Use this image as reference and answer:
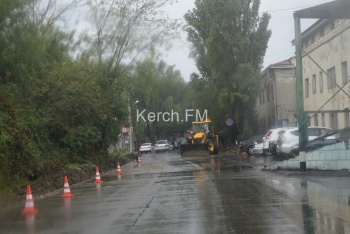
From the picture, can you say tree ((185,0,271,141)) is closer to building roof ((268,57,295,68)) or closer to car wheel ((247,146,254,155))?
building roof ((268,57,295,68))

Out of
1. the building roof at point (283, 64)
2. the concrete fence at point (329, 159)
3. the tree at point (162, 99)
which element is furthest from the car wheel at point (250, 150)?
the tree at point (162, 99)

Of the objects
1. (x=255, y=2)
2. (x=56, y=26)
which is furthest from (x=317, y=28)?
(x=56, y=26)

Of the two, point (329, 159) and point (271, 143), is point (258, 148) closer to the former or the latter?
point (271, 143)

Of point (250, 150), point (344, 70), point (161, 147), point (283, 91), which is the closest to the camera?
point (344, 70)

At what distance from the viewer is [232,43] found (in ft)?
147

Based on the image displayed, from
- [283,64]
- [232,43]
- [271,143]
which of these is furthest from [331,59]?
[283,64]

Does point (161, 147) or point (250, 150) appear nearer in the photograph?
point (250, 150)

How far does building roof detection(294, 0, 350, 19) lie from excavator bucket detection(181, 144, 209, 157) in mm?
23071

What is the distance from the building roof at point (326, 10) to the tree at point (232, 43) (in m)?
23.8

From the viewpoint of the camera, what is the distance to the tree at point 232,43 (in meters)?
45.0

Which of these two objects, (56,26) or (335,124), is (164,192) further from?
(335,124)

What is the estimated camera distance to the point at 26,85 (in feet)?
68.9

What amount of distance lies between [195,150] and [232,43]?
9.72 m

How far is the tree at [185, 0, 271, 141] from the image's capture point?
1772 inches
